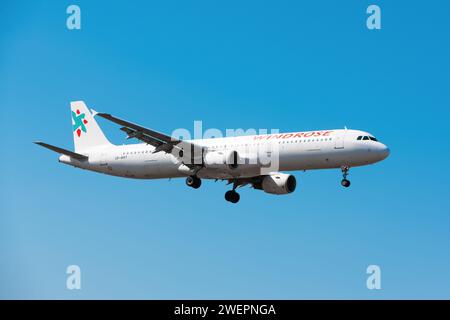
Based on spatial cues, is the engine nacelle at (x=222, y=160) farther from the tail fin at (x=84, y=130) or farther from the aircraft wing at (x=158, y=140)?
the tail fin at (x=84, y=130)

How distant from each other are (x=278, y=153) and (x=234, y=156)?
3.07m

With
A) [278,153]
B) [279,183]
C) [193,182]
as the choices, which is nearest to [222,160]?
[193,182]

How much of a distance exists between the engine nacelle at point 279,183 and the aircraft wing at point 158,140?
6.56 m

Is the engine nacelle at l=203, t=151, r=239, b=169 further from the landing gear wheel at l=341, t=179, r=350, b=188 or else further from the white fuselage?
the landing gear wheel at l=341, t=179, r=350, b=188

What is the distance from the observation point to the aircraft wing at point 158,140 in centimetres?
5659

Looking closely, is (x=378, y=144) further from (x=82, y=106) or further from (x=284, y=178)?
(x=82, y=106)

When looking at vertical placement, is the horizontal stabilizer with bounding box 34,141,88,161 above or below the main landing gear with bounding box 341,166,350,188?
above

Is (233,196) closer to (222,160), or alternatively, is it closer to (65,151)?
(222,160)

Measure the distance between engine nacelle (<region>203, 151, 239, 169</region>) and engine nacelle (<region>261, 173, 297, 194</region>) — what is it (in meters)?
5.86

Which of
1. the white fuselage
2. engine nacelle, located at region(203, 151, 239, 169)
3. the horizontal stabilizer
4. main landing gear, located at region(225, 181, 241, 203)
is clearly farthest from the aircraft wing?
the horizontal stabilizer

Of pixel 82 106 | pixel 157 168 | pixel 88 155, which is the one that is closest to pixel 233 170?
pixel 157 168

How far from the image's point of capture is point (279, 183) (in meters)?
62.3

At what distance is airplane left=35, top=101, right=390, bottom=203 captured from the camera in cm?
5581
